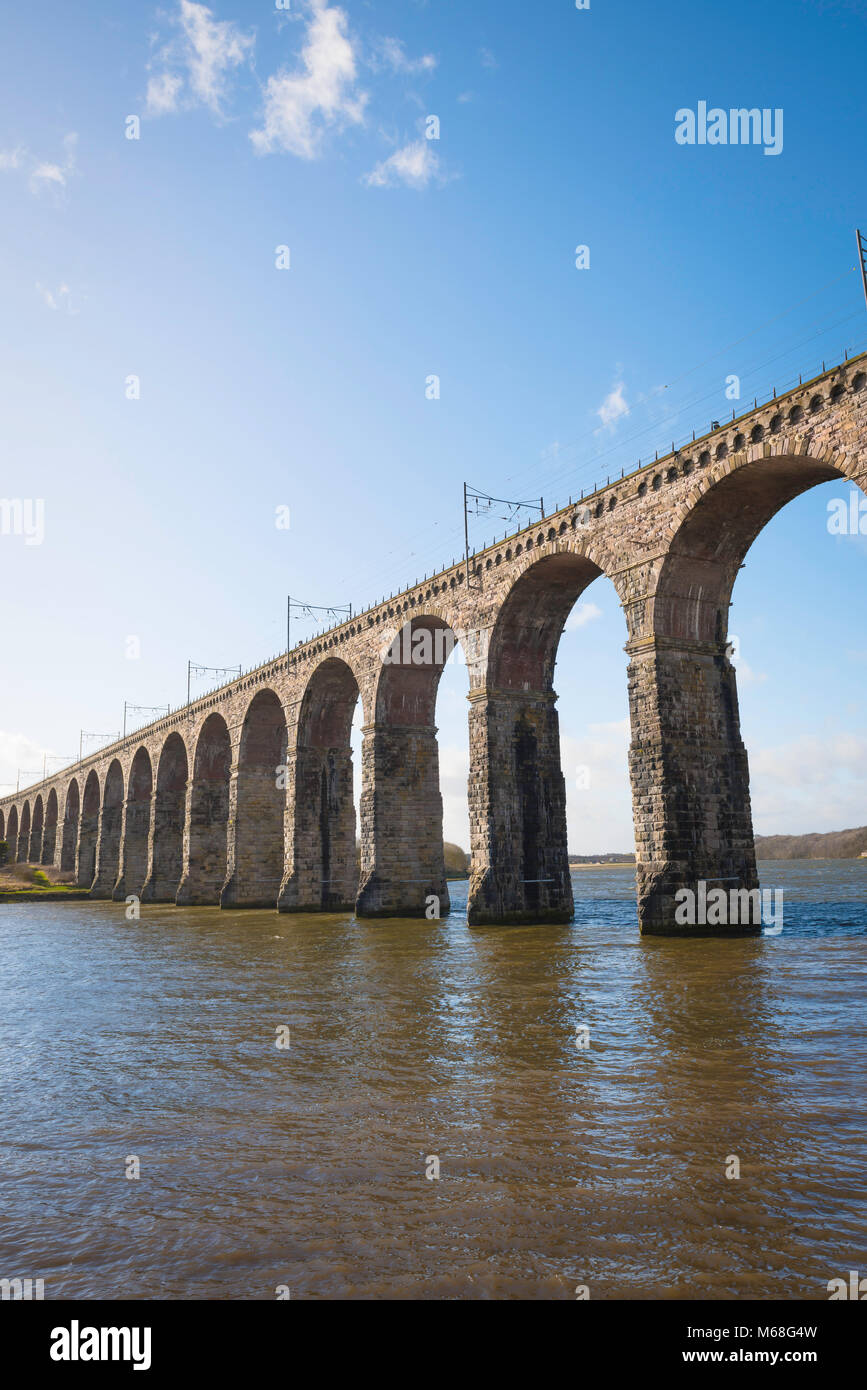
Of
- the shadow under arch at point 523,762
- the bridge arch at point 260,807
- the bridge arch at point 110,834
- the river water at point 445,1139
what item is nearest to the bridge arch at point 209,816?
the bridge arch at point 260,807

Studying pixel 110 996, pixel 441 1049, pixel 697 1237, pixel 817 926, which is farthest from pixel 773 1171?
pixel 817 926

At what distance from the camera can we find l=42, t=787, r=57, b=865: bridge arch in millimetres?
84875

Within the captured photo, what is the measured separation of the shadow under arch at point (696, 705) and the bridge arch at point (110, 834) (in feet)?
158

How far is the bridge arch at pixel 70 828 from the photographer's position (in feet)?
240

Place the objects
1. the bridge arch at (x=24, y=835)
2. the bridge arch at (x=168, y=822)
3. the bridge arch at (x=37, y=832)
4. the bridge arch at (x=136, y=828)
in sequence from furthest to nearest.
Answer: the bridge arch at (x=24, y=835), the bridge arch at (x=37, y=832), the bridge arch at (x=136, y=828), the bridge arch at (x=168, y=822)

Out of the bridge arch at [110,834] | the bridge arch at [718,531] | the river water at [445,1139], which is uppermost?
the bridge arch at [718,531]

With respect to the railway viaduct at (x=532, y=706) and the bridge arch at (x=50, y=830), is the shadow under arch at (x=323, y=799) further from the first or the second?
the bridge arch at (x=50, y=830)

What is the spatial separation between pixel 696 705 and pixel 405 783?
13.2m

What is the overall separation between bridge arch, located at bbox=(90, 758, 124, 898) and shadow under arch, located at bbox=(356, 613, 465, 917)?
35.2 m

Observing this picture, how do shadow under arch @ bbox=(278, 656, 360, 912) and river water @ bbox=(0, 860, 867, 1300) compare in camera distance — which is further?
shadow under arch @ bbox=(278, 656, 360, 912)

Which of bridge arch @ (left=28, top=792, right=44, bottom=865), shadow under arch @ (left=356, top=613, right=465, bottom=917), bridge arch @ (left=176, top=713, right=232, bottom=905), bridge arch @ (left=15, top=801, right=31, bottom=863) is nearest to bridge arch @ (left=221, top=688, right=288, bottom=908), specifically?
bridge arch @ (left=176, top=713, right=232, bottom=905)

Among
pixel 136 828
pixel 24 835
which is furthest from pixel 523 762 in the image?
pixel 24 835

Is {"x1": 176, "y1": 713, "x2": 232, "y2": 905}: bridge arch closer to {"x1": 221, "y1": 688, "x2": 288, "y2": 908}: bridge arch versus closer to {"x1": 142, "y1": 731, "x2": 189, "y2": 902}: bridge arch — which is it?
{"x1": 221, "y1": 688, "x2": 288, "y2": 908}: bridge arch

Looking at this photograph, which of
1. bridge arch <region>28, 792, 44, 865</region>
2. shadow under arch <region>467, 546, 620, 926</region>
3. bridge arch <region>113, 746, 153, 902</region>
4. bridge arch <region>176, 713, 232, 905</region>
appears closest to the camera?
shadow under arch <region>467, 546, 620, 926</region>
